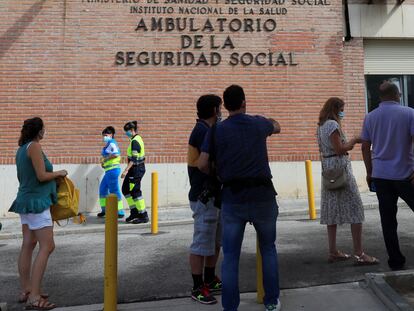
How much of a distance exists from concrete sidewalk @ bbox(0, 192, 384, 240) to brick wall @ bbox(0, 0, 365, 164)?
1.27 metres

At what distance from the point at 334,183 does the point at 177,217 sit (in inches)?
187

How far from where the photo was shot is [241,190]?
356 centimetres

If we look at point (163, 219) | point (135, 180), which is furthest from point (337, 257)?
point (135, 180)

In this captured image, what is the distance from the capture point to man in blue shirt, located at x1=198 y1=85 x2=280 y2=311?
3561mm

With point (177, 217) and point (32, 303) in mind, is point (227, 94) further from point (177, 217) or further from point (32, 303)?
point (177, 217)

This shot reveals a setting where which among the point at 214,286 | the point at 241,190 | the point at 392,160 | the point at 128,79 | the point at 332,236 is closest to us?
the point at 241,190

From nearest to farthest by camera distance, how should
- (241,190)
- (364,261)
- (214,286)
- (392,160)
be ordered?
(241,190) < (214,286) < (392,160) < (364,261)

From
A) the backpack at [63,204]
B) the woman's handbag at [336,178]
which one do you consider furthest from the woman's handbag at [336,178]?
the backpack at [63,204]

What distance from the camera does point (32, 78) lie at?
34.9 feet

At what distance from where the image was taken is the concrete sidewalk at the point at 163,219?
8.59 metres

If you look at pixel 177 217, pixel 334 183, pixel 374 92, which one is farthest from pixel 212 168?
pixel 374 92

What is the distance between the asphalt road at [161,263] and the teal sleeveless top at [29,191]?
1005mm

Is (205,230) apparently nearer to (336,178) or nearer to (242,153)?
(242,153)

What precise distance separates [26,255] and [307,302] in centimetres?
274
